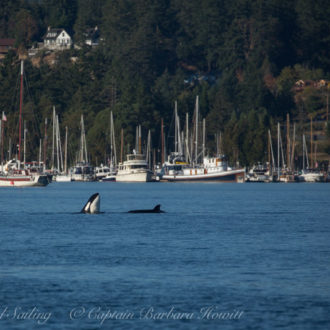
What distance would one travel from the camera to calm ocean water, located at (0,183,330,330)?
2833 centimetres

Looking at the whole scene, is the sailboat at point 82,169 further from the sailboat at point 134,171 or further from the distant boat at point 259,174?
the distant boat at point 259,174

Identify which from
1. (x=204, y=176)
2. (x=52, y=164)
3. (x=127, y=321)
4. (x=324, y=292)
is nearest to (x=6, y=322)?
(x=127, y=321)

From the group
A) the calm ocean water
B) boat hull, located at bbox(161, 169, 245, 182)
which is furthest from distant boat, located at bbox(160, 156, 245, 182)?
the calm ocean water

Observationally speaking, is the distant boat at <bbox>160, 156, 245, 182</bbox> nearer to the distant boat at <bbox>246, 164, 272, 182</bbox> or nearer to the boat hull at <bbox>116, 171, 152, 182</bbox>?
the boat hull at <bbox>116, 171, 152, 182</bbox>

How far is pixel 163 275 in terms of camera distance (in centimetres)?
3588

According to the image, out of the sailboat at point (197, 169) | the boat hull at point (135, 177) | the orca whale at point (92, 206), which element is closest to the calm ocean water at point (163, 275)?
the orca whale at point (92, 206)

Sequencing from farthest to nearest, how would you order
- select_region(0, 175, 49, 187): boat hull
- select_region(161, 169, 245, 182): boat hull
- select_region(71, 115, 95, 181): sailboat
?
1. select_region(71, 115, 95, 181): sailboat
2. select_region(161, 169, 245, 182): boat hull
3. select_region(0, 175, 49, 187): boat hull

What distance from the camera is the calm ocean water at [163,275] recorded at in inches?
1115

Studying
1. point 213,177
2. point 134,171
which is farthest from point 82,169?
point 213,177

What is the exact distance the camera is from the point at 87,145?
194250mm

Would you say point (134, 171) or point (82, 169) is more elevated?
point (82, 169)

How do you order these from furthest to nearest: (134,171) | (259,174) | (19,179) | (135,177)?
(259,174) → (135,177) → (134,171) → (19,179)

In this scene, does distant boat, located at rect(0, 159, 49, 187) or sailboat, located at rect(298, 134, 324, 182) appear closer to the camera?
distant boat, located at rect(0, 159, 49, 187)

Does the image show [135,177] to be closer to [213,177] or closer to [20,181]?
[213,177]
